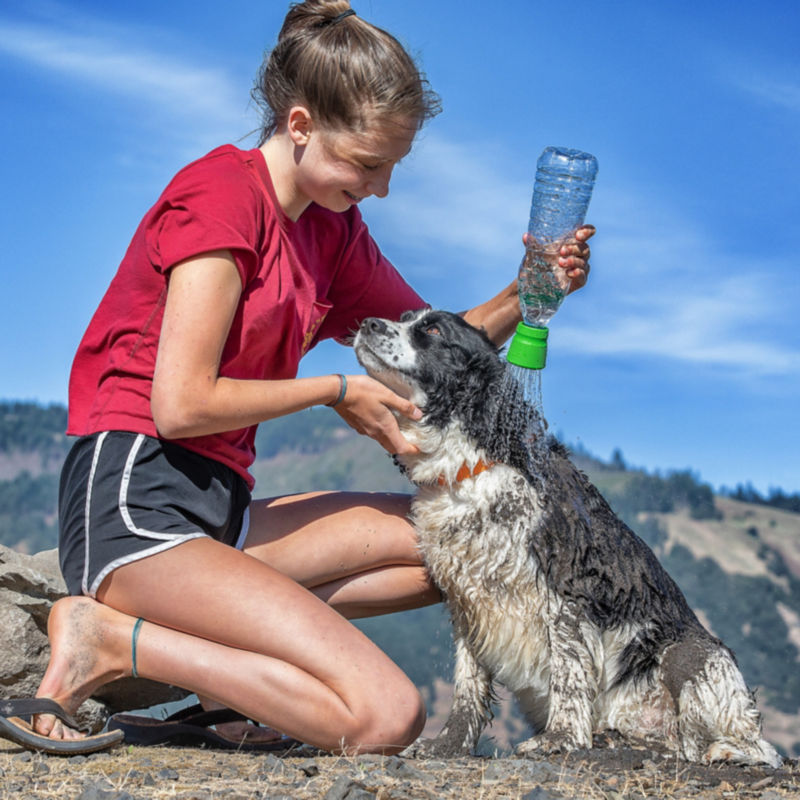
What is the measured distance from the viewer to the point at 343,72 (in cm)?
359

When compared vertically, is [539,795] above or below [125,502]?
below

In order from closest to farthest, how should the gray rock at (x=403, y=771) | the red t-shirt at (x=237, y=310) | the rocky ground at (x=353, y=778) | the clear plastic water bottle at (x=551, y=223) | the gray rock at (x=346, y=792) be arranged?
the gray rock at (x=346, y=792), the rocky ground at (x=353, y=778), the gray rock at (x=403, y=771), the red t-shirt at (x=237, y=310), the clear plastic water bottle at (x=551, y=223)

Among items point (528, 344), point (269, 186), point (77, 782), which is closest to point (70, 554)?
point (77, 782)

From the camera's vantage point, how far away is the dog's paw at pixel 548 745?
4027mm

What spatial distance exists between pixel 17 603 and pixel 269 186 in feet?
8.02

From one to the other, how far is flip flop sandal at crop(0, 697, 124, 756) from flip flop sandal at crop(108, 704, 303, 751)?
399 mm

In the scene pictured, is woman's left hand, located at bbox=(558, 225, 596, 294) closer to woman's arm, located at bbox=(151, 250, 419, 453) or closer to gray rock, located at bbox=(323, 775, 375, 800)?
woman's arm, located at bbox=(151, 250, 419, 453)

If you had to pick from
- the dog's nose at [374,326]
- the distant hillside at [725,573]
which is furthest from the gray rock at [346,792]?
the distant hillside at [725,573]

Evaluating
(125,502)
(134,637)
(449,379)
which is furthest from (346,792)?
(449,379)

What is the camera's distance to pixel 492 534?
171 inches

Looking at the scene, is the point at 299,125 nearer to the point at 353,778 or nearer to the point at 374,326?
the point at 374,326

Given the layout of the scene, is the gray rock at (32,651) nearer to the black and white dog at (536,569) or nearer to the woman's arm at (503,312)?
the black and white dog at (536,569)

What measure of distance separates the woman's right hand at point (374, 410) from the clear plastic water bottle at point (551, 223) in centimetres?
60

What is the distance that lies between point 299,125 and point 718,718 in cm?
315
